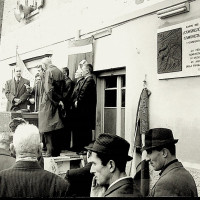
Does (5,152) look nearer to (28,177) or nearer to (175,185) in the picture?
(28,177)

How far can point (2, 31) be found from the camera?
175 cm

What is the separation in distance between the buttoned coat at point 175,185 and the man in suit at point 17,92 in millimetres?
1023

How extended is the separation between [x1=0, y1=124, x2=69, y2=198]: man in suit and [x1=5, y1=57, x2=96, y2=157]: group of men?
61 centimetres

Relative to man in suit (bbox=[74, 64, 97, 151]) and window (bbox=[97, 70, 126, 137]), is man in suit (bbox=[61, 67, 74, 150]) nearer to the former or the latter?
man in suit (bbox=[74, 64, 97, 151])

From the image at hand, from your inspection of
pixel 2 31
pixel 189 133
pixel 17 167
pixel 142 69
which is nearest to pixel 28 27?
pixel 2 31

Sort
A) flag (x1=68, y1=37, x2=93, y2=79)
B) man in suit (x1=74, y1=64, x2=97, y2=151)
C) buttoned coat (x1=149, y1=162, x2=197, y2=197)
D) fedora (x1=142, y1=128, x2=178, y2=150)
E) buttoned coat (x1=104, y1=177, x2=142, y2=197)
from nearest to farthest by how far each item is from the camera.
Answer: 1. buttoned coat (x1=104, y1=177, x2=142, y2=197)
2. buttoned coat (x1=149, y1=162, x2=197, y2=197)
3. fedora (x1=142, y1=128, x2=178, y2=150)
4. man in suit (x1=74, y1=64, x2=97, y2=151)
5. flag (x1=68, y1=37, x2=93, y2=79)

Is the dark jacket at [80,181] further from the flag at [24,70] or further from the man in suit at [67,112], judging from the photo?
the flag at [24,70]

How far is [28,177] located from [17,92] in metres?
0.87

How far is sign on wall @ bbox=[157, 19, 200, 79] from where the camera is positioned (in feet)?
5.30

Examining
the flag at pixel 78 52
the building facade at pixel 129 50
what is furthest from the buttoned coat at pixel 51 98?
the flag at pixel 78 52

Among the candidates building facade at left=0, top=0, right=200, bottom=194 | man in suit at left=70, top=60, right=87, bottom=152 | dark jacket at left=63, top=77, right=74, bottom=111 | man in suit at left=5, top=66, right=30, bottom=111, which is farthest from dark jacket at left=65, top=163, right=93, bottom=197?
man in suit at left=5, top=66, right=30, bottom=111

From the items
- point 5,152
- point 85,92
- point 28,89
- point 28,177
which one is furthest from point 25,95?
point 28,177

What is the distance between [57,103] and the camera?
205 centimetres

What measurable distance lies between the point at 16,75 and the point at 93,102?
529mm
